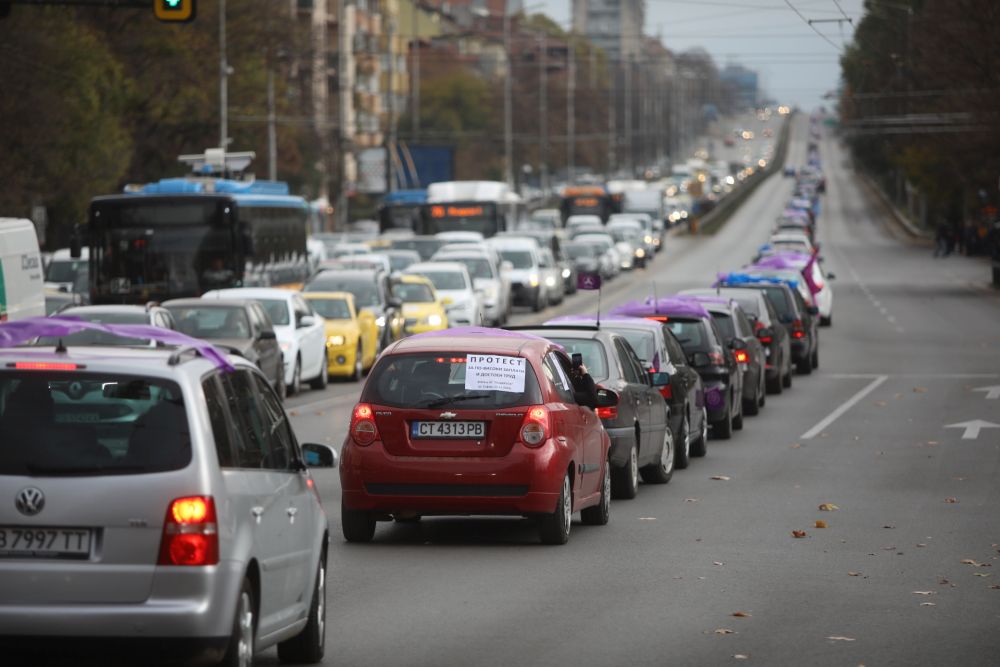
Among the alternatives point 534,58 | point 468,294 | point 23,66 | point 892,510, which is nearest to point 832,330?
point 468,294

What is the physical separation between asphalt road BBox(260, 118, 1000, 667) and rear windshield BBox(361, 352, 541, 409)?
987 millimetres

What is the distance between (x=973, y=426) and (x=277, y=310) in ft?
35.1

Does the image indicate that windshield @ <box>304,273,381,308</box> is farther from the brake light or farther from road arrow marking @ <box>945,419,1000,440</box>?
the brake light

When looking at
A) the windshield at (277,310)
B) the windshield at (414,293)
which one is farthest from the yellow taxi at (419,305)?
the windshield at (277,310)

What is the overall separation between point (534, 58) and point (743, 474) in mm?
173249

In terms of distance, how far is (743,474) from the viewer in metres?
19.7

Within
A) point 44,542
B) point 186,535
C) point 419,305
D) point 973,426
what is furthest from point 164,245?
point 186,535

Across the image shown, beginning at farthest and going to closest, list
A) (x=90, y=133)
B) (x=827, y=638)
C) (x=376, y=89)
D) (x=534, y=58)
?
1. (x=534, y=58)
2. (x=376, y=89)
3. (x=90, y=133)
4. (x=827, y=638)

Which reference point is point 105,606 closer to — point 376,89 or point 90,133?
point 90,133

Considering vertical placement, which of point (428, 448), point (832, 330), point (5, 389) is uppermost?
point (5, 389)

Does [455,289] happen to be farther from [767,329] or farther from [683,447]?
[683,447]

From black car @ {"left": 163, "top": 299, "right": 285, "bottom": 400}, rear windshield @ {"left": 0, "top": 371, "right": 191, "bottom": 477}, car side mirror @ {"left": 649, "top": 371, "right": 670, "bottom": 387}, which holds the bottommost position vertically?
black car @ {"left": 163, "top": 299, "right": 285, "bottom": 400}

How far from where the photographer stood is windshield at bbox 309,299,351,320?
34.2m

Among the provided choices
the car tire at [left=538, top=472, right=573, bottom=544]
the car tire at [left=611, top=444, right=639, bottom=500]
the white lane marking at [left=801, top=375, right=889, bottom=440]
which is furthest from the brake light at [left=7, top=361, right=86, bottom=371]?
the white lane marking at [left=801, top=375, right=889, bottom=440]
